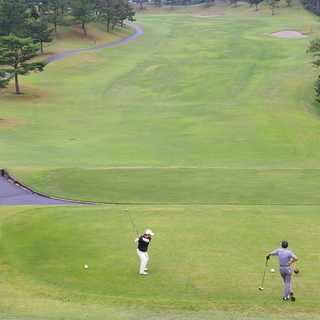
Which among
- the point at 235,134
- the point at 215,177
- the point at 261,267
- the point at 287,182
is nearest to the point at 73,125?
the point at 235,134

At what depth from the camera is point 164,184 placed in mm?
33688

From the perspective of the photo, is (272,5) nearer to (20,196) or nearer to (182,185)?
(182,185)

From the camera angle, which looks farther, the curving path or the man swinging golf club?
the curving path

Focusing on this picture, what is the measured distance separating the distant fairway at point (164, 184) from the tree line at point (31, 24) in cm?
521

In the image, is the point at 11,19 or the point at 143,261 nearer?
the point at 143,261

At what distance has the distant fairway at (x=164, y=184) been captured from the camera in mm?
15695

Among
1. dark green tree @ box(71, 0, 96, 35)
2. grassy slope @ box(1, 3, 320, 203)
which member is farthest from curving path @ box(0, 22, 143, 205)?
dark green tree @ box(71, 0, 96, 35)

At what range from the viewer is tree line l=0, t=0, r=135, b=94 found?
225ft

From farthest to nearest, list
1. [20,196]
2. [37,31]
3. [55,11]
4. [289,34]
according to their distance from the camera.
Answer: [289,34] < [55,11] < [37,31] < [20,196]

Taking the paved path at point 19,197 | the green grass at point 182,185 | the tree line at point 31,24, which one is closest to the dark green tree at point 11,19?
the tree line at point 31,24

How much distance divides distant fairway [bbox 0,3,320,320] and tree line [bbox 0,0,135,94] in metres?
5.21

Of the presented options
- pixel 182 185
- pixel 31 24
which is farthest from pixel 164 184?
pixel 31 24

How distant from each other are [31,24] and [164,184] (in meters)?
66.1

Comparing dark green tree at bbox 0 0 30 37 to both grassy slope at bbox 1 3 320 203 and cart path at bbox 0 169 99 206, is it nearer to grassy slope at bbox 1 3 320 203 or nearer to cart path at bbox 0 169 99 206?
grassy slope at bbox 1 3 320 203
